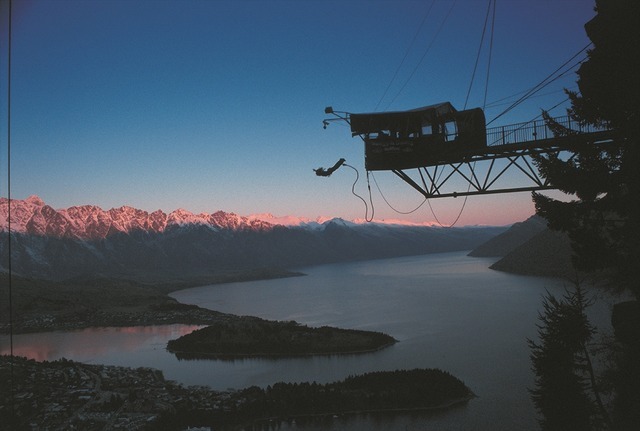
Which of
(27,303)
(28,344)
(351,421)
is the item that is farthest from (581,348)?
(27,303)

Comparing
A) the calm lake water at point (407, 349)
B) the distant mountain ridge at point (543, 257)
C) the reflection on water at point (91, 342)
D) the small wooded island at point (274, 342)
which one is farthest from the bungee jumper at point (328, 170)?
the distant mountain ridge at point (543, 257)

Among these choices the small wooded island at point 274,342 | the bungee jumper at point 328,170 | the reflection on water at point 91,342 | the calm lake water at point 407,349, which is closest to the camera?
the bungee jumper at point 328,170

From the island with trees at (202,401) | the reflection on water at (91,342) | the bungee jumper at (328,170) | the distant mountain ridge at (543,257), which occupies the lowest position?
the reflection on water at (91,342)

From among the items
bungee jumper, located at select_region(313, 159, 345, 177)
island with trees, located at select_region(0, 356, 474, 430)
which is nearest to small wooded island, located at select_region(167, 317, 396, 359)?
island with trees, located at select_region(0, 356, 474, 430)

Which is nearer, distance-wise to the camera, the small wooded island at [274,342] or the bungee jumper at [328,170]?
the bungee jumper at [328,170]

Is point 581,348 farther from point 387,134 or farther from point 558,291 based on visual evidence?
point 558,291

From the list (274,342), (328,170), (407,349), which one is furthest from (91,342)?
(328,170)

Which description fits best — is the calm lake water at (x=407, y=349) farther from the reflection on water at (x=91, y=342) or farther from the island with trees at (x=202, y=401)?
the island with trees at (x=202, y=401)
